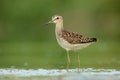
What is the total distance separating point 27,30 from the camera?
2592 cm

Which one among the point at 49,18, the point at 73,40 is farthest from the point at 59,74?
the point at 49,18

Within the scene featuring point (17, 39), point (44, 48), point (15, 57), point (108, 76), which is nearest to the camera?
point (108, 76)

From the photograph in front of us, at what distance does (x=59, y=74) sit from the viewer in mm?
15656

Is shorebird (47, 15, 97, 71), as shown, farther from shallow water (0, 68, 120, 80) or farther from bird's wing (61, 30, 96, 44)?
shallow water (0, 68, 120, 80)

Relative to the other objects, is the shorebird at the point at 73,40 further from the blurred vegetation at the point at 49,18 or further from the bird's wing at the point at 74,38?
the blurred vegetation at the point at 49,18

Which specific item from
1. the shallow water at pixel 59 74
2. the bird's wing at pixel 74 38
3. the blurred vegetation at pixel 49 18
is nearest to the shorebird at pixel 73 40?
the bird's wing at pixel 74 38

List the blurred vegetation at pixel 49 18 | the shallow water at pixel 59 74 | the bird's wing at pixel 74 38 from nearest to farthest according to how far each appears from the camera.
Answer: the shallow water at pixel 59 74
the bird's wing at pixel 74 38
the blurred vegetation at pixel 49 18

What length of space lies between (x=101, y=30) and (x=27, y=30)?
121 inches

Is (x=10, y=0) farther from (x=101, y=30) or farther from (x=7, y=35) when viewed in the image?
(x=101, y=30)

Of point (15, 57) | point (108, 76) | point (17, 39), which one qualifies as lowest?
point (108, 76)

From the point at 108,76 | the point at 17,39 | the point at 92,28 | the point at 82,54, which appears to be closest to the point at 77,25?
the point at 92,28

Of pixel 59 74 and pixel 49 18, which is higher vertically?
pixel 49 18

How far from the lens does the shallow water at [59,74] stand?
14992 millimetres

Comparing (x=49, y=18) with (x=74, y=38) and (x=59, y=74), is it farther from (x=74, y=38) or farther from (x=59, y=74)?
(x=59, y=74)
